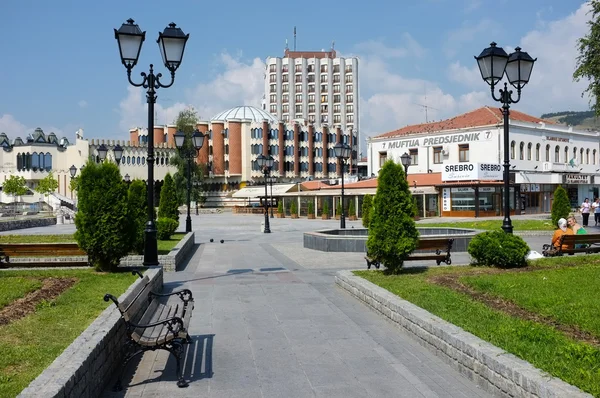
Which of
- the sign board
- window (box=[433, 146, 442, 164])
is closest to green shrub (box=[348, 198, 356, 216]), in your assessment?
window (box=[433, 146, 442, 164])

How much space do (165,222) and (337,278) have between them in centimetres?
1091

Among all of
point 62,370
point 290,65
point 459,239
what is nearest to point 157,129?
point 290,65

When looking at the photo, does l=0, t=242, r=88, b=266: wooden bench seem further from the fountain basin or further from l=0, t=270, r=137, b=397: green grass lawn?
the fountain basin

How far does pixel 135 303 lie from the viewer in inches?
240

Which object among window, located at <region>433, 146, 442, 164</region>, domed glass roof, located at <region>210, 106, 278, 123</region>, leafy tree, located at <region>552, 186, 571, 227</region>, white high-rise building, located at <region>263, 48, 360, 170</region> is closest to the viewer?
leafy tree, located at <region>552, 186, 571, 227</region>

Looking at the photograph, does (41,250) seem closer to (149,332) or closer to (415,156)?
(149,332)

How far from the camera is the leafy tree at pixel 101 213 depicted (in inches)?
433

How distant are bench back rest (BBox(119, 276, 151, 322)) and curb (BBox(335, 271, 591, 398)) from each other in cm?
313

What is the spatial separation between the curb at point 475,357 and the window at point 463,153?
44.4 m

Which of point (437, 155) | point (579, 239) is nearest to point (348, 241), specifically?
point (579, 239)

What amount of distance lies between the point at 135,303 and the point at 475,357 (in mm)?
3356

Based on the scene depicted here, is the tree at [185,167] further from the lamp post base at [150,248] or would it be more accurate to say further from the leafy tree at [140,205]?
the lamp post base at [150,248]

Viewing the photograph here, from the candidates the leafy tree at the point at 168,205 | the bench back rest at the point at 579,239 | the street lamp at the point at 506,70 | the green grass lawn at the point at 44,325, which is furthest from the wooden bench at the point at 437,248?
the leafy tree at the point at 168,205

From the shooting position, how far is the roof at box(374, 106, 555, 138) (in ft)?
165
